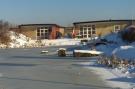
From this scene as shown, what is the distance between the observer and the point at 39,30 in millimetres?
78500

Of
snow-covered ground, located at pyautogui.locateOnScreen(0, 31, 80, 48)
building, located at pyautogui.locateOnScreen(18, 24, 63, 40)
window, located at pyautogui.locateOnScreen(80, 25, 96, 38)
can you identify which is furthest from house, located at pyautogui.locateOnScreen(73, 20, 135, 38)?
snow-covered ground, located at pyautogui.locateOnScreen(0, 31, 80, 48)

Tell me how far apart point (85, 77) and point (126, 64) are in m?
3.78

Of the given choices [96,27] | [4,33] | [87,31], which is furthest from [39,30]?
[4,33]

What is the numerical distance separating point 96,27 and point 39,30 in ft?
32.9

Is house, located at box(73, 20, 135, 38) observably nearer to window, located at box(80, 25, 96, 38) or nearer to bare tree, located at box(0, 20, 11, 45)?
window, located at box(80, 25, 96, 38)

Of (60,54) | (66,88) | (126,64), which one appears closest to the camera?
(66,88)

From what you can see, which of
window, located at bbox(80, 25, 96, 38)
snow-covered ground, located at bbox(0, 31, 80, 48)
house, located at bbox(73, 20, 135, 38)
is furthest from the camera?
window, located at bbox(80, 25, 96, 38)

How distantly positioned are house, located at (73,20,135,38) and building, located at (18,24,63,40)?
4012 millimetres

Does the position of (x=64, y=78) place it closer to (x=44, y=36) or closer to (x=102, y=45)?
(x=102, y=45)

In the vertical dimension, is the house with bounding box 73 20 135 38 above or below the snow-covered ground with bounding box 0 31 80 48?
above

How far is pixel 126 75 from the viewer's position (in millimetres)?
16250

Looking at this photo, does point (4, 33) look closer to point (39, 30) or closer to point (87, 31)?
point (39, 30)

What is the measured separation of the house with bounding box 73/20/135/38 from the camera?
7619cm

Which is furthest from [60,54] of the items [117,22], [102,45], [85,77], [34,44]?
[117,22]
